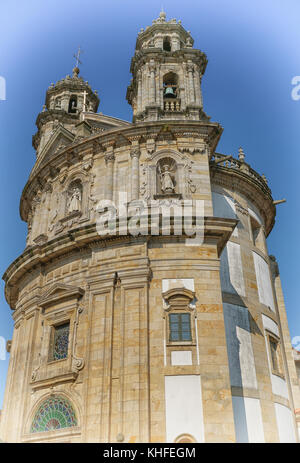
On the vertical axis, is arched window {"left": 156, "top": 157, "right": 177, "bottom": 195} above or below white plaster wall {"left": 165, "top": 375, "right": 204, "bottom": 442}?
above

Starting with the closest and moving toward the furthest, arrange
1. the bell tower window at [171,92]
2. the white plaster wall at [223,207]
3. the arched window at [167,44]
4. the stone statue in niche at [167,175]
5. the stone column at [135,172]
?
the stone statue in niche at [167,175], the stone column at [135,172], the white plaster wall at [223,207], the bell tower window at [171,92], the arched window at [167,44]

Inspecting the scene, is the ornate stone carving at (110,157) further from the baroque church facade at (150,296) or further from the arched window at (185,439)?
the arched window at (185,439)

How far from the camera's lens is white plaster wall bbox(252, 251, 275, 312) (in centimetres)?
1923

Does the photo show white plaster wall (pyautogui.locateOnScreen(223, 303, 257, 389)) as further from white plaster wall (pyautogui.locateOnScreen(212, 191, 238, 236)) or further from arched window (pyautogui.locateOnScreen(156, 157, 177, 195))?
arched window (pyautogui.locateOnScreen(156, 157, 177, 195))

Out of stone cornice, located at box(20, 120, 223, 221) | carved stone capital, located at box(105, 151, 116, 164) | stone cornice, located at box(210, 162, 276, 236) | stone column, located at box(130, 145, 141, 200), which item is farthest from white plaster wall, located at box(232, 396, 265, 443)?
carved stone capital, located at box(105, 151, 116, 164)

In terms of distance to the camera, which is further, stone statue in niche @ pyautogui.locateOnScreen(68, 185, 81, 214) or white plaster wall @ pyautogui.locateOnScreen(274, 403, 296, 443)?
stone statue in niche @ pyautogui.locateOnScreen(68, 185, 81, 214)

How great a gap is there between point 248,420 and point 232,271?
218 inches

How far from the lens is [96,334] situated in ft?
49.2

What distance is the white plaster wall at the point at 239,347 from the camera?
15.8 meters

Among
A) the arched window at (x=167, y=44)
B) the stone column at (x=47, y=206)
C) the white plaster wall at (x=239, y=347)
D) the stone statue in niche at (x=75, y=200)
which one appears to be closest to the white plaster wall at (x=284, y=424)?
the white plaster wall at (x=239, y=347)

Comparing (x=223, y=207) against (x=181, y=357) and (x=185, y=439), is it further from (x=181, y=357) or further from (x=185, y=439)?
(x=185, y=439)

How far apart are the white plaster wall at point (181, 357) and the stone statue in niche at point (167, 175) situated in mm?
6127

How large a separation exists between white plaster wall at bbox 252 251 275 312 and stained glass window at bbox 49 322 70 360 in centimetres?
783
